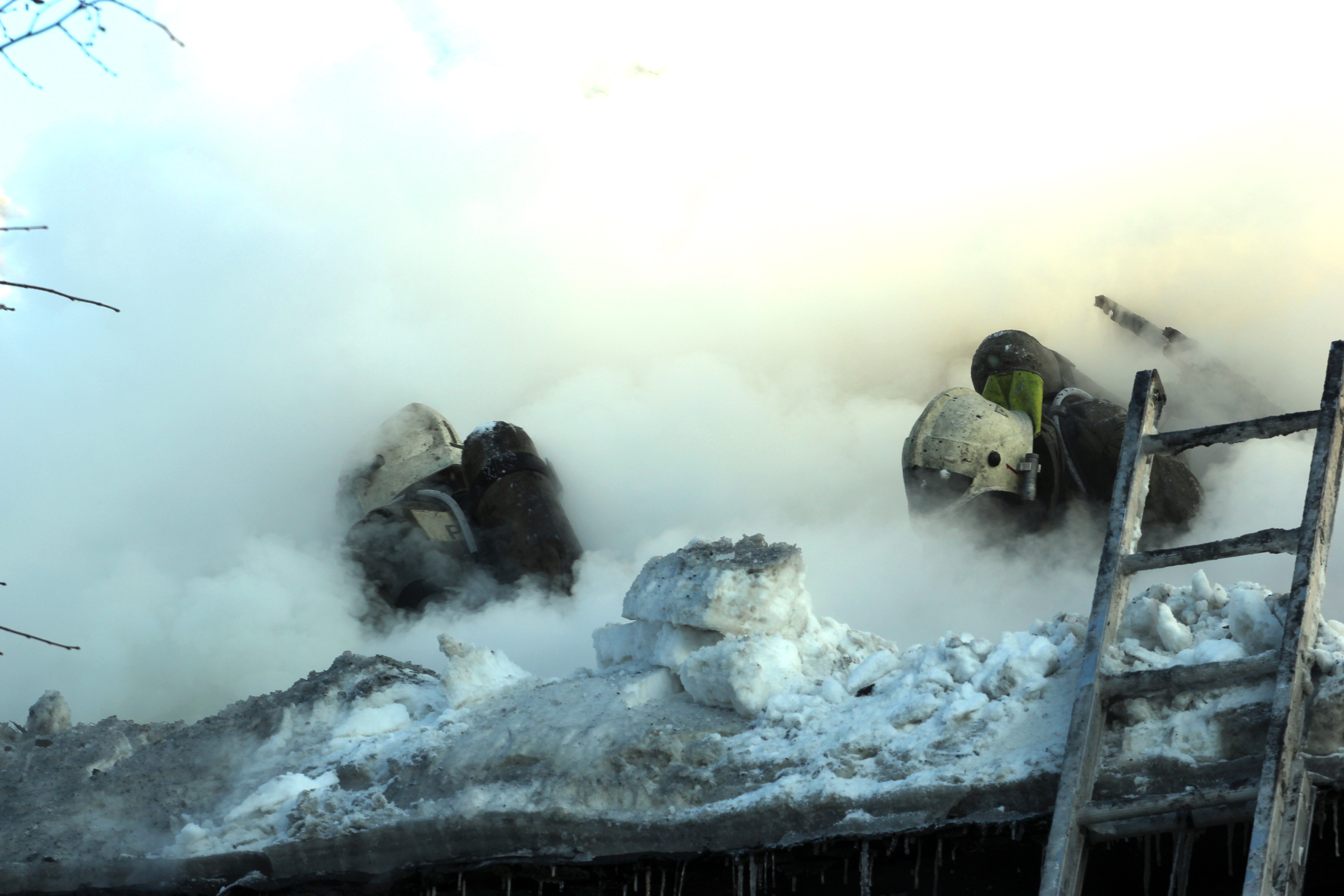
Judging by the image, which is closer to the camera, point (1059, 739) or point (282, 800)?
point (1059, 739)

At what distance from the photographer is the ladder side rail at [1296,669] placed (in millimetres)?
3371

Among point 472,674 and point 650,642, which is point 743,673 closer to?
point 650,642

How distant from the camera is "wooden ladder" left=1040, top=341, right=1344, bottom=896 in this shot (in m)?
3.52

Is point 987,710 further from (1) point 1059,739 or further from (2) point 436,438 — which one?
(2) point 436,438

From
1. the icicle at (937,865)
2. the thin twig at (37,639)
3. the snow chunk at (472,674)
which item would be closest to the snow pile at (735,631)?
the snow chunk at (472,674)

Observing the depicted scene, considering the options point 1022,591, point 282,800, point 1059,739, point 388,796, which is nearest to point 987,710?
point 1059,739

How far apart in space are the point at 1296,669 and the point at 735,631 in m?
2.21

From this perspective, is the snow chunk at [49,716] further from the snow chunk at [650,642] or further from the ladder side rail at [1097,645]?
the ladder side rail at [1097,645]

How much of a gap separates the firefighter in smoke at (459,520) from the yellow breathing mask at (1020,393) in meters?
3.40

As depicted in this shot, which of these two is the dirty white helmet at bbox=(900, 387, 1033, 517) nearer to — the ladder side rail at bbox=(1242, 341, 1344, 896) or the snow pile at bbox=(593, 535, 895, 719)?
the snow pile at bbox=(593, 535, 895, 719)

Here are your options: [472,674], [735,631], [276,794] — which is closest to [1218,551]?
[735,631]

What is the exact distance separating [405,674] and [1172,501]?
5.78 m

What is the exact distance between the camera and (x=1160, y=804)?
369cm

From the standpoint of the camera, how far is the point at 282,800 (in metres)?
5.10
